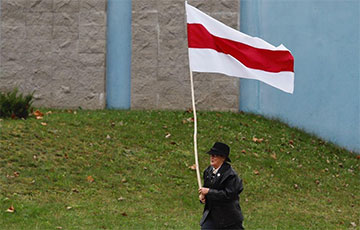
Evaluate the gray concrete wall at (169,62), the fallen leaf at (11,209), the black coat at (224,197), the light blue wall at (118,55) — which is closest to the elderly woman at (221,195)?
the black coat at (224,197)

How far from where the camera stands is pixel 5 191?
10.4m

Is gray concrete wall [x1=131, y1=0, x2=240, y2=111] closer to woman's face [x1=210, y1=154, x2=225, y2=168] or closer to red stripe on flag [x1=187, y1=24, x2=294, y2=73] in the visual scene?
red stripe on flag [x1=187, y1=24, x2=294, y2=73]

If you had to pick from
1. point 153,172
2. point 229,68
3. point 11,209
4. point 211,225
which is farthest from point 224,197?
point 153,172

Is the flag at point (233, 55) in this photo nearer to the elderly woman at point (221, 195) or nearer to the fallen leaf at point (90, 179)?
the elderly woman at point (221, 195)

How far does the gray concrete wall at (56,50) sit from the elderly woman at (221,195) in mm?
Answer: 9532

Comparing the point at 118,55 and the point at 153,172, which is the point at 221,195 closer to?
the point at 153,172

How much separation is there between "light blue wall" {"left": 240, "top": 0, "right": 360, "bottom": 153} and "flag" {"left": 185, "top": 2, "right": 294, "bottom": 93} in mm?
7396

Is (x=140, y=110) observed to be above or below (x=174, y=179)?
above

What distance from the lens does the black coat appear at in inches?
268

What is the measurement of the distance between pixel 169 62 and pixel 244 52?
7827mm

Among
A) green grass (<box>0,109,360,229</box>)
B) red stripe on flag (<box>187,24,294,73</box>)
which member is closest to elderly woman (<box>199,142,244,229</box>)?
red stripe on flag (<box>187,24,294,73</box>)

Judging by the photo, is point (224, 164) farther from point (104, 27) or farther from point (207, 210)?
point (104, 27)

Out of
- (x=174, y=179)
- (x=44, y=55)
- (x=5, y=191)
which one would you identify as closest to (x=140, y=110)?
(x=44, y=55)

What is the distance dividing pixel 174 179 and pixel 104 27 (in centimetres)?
606
